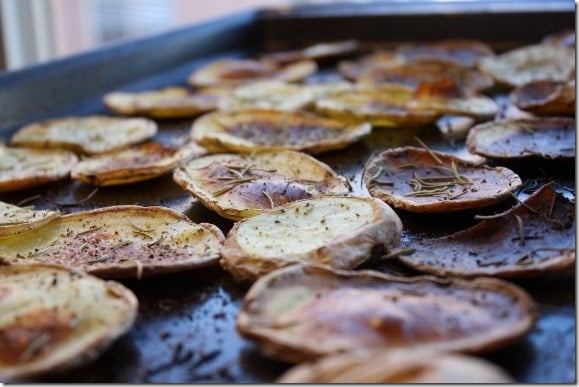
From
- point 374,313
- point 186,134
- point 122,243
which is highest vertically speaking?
point 374,313

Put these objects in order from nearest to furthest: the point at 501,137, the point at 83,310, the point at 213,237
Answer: the point at 83,310, the point at 213,237, the point at 501,137

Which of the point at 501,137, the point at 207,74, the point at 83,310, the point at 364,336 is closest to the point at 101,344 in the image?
the point at 83,310

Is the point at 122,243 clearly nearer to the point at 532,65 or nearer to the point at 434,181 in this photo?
the point at 434,181

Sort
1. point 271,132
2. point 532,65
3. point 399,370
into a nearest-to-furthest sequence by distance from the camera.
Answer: point 399,370 → point 271,132 → point 532,65

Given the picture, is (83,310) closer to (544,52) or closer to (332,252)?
(332,252)

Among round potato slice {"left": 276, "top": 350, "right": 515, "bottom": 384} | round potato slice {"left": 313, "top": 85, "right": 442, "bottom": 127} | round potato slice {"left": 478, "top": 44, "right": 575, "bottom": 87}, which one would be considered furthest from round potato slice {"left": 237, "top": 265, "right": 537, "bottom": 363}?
round potato slice {"left": 478, "top": 44, "right": 575, "bottom": 87}

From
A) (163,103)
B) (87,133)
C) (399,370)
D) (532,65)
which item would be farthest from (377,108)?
(399,370)

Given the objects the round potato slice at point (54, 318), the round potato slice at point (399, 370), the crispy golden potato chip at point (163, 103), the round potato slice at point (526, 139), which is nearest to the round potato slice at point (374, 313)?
the round potato slice at point (399, 370)
